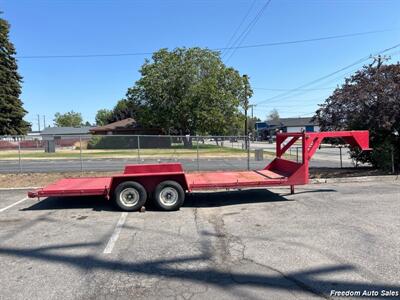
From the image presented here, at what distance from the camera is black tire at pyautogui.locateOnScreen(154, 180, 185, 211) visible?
914 centimetres

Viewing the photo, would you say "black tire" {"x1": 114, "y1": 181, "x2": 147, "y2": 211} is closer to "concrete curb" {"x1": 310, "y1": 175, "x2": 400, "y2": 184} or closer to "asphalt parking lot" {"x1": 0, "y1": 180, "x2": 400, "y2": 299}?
"asphalt parking lot" {"x1": 0, "y1": 180, "x2": 400, "y2": 299}

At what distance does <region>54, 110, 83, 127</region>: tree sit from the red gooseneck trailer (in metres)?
167

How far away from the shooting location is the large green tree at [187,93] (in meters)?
47.8

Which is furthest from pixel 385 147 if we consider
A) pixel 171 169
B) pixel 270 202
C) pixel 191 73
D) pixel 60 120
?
pixel 60 120

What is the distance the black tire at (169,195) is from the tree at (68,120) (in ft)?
553

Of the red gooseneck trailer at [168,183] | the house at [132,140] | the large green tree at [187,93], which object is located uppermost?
the large green tree at [187,93]

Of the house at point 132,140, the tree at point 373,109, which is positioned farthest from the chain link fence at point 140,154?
the tree at point 373,109

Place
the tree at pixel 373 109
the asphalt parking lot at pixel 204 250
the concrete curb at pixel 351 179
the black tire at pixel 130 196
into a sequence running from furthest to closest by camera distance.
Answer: the tree at pixel 373 109, the concrete curb at pixel 351 179, the black tire at pixel 130 196, the asphalt parking lot at pixel 204 250

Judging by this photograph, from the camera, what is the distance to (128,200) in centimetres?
920

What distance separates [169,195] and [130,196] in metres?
0.92

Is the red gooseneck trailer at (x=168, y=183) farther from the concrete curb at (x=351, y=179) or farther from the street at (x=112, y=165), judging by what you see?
the street at (x=112, y=165)

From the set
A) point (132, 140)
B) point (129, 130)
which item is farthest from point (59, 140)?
point (129, 130)

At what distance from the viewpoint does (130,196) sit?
361 inches

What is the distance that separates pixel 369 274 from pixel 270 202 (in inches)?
203
